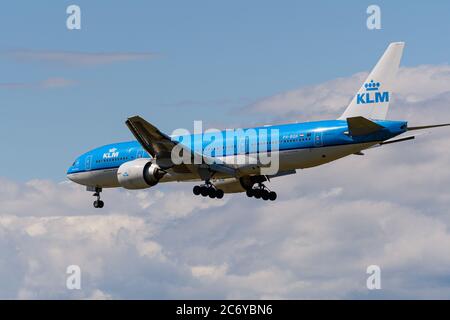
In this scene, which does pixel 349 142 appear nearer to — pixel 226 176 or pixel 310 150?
pixel 310 150

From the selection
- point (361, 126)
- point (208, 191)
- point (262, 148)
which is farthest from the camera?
point (208, 191)

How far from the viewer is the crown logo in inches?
2640

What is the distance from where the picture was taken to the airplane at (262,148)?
63312 millimetres

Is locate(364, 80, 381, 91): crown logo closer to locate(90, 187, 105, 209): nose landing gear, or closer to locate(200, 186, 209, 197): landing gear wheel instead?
locate(200, 186, 209, 197): landing gear wheel

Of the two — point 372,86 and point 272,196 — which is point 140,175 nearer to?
point 272,196

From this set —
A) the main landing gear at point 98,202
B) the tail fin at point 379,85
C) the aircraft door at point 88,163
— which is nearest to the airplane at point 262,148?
the tail fin at point 379,85

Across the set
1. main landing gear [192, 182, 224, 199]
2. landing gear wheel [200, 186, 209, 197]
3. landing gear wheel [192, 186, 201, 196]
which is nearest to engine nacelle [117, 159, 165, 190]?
landing gear wheel [192, 186, 201, 196]

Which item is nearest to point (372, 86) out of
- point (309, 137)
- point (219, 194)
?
point (309, 137)

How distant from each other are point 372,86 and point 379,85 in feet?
1.61

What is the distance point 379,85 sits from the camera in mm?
67000

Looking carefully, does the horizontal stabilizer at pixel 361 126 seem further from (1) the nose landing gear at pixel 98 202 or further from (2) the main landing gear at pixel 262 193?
(1) the nose landing gear at pixel 98 202
